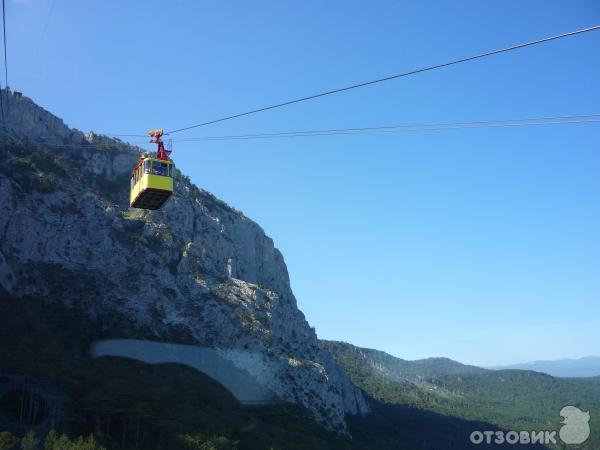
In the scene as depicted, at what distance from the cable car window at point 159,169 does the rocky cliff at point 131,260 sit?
39.7 m

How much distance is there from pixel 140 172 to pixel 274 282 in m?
85.3

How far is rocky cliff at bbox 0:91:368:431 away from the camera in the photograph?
230 feet

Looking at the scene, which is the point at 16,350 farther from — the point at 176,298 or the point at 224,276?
the point at 224,276

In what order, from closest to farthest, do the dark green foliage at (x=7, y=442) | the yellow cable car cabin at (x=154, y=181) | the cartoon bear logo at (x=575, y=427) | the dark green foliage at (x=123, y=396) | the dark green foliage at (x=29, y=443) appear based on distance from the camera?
the cartoon bear logo at (x=575, y=427) → the yellow cable car cabin at (x=154, y=181) → the dark green foliage at (x=7, y=442) → the dark green foliage at (x=29, y=443) → the dark green foliage at (x=123, y=396)

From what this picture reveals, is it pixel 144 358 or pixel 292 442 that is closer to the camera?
pixel 292 442

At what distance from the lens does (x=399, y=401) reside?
16950 cm

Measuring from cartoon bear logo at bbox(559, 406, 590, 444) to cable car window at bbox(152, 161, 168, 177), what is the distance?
959 inches

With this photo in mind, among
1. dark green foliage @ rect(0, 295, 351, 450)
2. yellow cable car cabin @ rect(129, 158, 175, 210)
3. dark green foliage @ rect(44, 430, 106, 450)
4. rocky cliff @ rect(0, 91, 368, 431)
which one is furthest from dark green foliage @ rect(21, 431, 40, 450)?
rocky cliff @ rect(0, 91, 368, 431)

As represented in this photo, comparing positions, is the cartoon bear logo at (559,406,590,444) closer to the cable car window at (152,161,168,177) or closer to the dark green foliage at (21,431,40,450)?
the cable car window at (152,161,168,177)

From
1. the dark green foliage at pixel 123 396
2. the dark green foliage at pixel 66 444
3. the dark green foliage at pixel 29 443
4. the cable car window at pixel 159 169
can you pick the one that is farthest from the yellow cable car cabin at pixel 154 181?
the dark green foliage at pixel 123 396

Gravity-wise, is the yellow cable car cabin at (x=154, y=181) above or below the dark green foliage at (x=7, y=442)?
above

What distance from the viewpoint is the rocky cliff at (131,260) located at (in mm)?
70250

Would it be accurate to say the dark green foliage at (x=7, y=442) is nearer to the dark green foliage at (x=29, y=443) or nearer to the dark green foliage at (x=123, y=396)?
the dark green foliage at (x=29, y=443)

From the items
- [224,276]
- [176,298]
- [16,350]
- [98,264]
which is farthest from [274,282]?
[16,350]
